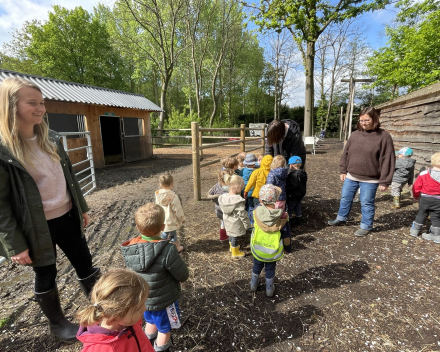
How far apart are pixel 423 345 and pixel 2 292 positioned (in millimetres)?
3932

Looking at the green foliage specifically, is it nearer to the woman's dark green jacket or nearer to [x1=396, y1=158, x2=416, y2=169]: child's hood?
[x1=396, y1=158, x2=416, y2=169]: child's hood

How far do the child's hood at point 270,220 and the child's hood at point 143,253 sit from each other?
3.21 ft

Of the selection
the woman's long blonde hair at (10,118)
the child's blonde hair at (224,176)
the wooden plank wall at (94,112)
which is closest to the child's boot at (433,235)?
the child's blonde hair at (224,176)

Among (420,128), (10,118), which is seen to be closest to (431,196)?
(420,128)

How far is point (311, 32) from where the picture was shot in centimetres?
966

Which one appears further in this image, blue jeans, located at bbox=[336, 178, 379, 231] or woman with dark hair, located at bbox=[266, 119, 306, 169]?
woman with dark hair, located at bbox=[266, 119, 306, 169]

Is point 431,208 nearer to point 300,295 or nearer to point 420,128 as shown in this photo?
point 300,295

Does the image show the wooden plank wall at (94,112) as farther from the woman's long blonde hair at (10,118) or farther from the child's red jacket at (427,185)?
the child's red jacket at (427,185)

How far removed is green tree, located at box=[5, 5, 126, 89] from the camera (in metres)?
23.7

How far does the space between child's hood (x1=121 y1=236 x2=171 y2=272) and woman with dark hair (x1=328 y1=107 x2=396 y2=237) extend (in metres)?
3.01

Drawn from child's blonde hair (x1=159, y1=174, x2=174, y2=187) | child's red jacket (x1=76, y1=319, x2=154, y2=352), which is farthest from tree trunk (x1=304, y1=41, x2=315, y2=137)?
child's red jacket (x1=76, y1=319, x2=154, y2=352)

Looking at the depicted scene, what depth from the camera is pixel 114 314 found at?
3.49 feet

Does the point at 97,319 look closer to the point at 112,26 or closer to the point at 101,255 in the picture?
the point at 101,255

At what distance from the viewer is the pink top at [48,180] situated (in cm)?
160
